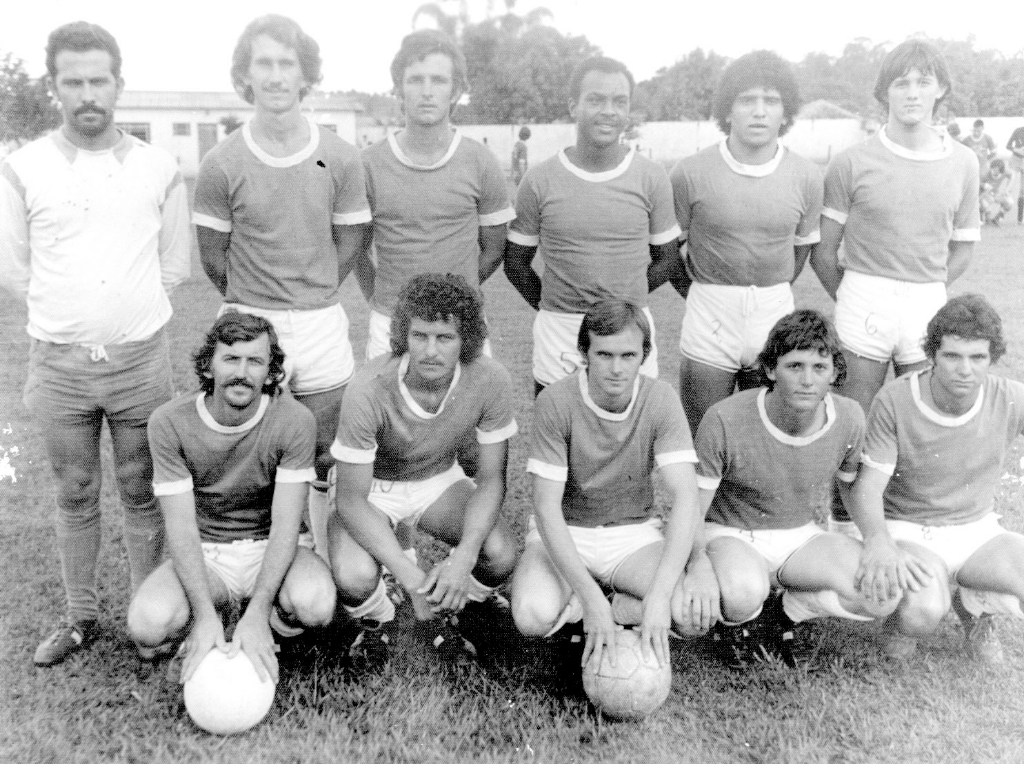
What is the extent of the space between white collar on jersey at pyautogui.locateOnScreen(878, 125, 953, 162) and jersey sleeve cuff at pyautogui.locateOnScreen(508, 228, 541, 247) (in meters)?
1.54

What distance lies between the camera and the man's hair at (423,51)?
369 cm

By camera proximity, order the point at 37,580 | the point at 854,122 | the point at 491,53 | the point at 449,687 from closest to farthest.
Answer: the point at 449,687 < the point at 37,580 < the point at 491,53 < the point at 854,122

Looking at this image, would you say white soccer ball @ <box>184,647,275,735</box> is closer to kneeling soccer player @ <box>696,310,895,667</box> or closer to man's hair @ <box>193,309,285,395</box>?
man's hair @ <box>193,309,285,395</box>

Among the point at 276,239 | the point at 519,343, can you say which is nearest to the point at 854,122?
the point at 519,343

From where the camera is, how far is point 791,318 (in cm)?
319

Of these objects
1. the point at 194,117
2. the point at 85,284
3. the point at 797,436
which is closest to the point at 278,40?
the point at 85,284

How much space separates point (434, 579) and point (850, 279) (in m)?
2.22

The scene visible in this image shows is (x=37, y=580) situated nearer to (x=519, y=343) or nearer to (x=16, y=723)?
(x=16, y=723)

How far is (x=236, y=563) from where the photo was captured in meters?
3.21

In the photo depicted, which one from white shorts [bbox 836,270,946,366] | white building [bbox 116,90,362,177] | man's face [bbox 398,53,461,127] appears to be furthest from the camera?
white building [bbox 116,90,362,177]

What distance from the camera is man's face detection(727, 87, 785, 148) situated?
3.68 m

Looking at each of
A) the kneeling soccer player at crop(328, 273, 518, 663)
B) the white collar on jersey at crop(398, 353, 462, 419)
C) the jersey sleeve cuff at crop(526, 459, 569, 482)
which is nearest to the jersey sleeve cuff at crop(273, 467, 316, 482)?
the kneeling soccer player at crop(328, 273, 518, 663)

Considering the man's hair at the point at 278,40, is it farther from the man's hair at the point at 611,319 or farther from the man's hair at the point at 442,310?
the man's hair at the point at 611,319

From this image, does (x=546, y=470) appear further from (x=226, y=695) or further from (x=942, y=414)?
(x=942, y=414)
